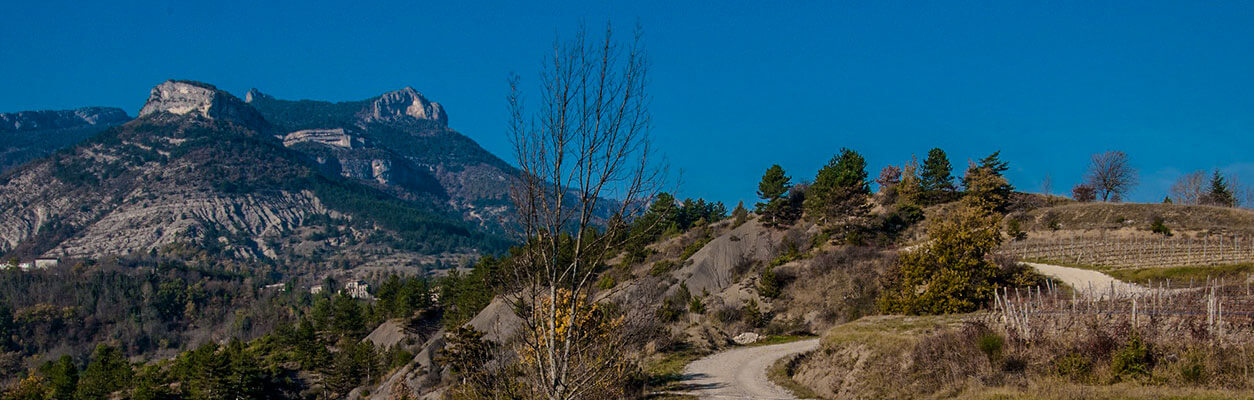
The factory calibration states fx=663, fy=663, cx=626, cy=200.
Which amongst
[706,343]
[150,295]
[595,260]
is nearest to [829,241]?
[706,343]

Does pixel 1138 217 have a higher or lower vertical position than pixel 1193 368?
higher

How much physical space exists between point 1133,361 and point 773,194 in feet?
161

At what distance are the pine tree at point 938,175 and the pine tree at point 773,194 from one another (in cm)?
1245

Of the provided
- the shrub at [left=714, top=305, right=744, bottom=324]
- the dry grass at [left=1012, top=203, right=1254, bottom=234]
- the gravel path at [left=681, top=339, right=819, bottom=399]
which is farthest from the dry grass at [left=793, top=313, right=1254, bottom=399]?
the dry grass at [left=1012, top=203, right=1254, bottom=234]

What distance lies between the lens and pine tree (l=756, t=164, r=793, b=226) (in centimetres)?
6088

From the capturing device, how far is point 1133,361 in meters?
12.7

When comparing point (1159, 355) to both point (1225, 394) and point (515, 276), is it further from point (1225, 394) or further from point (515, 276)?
point (515, 276)

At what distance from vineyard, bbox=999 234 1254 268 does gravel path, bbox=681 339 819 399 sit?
18.2 meters

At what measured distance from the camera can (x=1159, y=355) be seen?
42.3ft

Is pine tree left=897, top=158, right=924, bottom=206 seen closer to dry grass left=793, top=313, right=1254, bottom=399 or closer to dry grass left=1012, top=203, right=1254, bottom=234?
dry grass left=1012, top=203, right=1254, bottom=234

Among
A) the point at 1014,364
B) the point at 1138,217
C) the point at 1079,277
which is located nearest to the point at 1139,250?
the point at 1079,277

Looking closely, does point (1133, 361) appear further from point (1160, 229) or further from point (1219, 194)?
point (1219, 194)

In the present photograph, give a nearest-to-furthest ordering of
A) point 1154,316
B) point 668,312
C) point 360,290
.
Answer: point 1154,316
point 668,312
point 360,290

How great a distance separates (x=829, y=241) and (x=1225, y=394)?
3889cm
